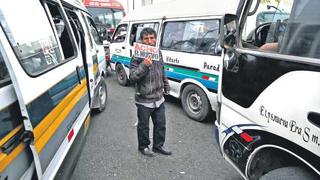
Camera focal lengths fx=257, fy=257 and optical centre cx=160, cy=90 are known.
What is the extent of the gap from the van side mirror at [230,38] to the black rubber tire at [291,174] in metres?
0.89

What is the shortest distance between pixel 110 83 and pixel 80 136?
549cm

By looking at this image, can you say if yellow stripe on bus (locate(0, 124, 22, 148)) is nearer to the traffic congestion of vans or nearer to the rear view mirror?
the traffic congestion of vans

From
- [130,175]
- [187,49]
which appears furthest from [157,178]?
[187,49]

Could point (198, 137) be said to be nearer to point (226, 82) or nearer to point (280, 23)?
point (226, 82)

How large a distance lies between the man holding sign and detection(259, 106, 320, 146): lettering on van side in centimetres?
157

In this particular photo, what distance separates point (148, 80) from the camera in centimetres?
317

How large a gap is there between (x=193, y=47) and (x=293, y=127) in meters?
3.35

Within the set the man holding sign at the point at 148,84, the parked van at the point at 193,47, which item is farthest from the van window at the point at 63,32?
the parked van at the point at 193,47

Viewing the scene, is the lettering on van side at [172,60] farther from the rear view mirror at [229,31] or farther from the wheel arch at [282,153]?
the wheel arch at [282,153]

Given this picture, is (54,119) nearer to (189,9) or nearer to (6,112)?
(6,112)

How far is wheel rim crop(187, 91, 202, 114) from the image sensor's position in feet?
15.5

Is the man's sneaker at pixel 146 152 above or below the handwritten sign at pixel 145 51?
below

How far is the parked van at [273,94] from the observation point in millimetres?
1481

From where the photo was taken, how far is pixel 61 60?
2479 mm
